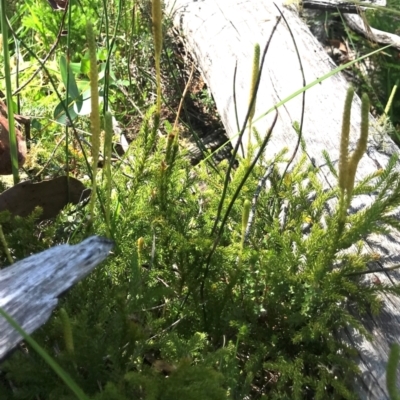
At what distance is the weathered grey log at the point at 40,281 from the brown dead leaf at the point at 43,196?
19.5 inches

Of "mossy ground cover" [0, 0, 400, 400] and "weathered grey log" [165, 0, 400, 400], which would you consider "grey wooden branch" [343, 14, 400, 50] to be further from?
"mossy ground cover" [0, 0, 400, 400]

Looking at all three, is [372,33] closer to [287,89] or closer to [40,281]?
[287,89]

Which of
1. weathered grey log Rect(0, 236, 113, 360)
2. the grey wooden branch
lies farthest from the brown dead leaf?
the grey wooden branch

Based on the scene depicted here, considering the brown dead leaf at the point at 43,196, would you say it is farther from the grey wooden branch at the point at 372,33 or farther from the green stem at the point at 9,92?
the grey wooden branch at the point at 372,33

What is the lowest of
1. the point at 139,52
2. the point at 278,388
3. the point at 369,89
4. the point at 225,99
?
the point at 278,388

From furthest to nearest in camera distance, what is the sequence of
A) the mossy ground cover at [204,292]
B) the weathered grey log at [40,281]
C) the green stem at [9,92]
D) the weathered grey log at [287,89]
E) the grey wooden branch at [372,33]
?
the grey wooden branch at [372,33], the weathered grey log at [287,89], the green stem at [9,92], the mossy ground cover at [204,292], the weathered grey log at [40,281]

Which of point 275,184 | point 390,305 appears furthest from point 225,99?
point 390,305

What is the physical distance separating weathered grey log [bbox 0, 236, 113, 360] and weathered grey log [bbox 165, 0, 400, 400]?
24.6 inches

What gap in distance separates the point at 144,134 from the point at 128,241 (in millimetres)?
343

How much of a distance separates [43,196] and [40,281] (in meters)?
0.66

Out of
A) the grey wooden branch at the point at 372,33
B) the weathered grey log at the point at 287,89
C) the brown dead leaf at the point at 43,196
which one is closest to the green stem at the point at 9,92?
the brown dead leaf at the point at 43,196

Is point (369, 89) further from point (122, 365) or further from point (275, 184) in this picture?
point (122, 365)

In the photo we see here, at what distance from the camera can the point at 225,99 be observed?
2732 mm

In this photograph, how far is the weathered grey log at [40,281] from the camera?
3.44 feet
